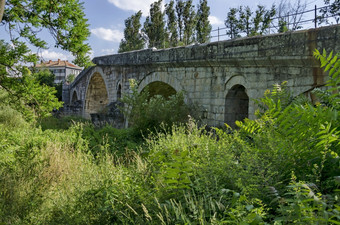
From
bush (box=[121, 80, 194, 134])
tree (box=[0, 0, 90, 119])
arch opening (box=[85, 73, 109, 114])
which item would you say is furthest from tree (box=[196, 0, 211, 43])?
tree (box=[0, 0, 90, 119])

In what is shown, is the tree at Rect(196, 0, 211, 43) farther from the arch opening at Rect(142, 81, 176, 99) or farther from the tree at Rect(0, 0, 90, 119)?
the tree at Rect(0, 0, 90, 119)

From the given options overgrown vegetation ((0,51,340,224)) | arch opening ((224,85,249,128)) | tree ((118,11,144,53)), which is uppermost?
tree ((118,11,144,53))

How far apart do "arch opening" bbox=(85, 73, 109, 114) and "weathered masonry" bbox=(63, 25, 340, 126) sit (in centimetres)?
930

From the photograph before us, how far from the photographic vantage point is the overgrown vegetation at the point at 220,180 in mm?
1855

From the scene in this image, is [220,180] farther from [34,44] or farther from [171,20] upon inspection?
[171,20]

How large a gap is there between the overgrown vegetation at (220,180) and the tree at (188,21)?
2377 cm

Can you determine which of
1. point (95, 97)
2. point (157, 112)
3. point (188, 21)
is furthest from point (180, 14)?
point (157, 112)

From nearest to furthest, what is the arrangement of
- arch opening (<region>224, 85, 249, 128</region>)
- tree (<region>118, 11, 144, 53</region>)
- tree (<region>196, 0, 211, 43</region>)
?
arch opening (<region>224, 85, 249, 128</region>) < tree (<region>196, 0, 211, 43</region>) < tree (<region>118, 11, 144, 53</region>)

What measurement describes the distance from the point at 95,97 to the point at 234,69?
1717cm

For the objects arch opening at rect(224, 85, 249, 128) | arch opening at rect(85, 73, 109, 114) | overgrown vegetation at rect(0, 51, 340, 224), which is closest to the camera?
overgrown vegetation at rect(0, 51, 340, 224)

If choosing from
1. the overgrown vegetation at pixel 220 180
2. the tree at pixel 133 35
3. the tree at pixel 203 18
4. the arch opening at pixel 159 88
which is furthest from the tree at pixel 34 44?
the tree at pixel 133 35

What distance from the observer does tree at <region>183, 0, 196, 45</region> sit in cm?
2728

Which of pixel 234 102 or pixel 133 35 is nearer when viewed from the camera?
pixel 234 102

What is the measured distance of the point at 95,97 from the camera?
76.1ft
